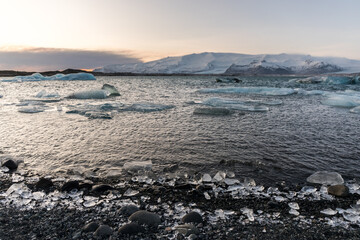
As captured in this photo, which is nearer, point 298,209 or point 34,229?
point 34,229

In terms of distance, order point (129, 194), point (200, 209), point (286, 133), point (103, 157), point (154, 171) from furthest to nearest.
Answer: point (286, 133), point (103, 157), point (154, 171), point (129, 194), point (200, 209)

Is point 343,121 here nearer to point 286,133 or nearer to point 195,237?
point 286,133

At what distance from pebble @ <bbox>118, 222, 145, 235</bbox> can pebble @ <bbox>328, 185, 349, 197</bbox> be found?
10.7 ft

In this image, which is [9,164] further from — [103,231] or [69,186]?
[103,231]

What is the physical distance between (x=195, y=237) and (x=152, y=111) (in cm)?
1000

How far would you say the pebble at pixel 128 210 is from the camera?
338cm

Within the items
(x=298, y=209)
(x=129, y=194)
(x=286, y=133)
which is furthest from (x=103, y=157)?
(x=286, y=133)

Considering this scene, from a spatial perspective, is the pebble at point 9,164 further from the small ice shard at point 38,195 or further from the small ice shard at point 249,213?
the small ice shard at point 249,213

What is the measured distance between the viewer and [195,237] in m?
2.79

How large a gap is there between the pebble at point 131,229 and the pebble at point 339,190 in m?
3.27

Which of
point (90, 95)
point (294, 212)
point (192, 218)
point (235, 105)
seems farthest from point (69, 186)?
point (90, 95)

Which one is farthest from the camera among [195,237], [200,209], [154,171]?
[154,171]

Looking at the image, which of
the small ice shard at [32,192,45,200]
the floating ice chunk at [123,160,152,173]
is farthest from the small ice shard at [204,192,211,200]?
Answer: the small ice shard at [32,192,45,200]

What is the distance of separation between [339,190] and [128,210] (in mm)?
3506
